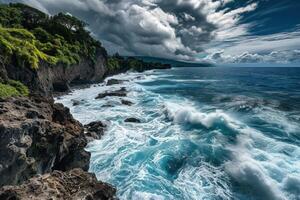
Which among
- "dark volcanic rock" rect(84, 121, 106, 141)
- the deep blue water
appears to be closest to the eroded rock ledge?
the deep blue water

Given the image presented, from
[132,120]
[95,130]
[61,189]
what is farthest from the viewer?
[132,120]

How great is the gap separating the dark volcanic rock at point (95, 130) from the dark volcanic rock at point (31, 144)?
13.7ft

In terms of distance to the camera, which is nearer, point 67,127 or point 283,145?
point 67,127

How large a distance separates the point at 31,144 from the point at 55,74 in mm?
33389

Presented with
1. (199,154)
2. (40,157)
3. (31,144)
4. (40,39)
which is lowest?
(199,154)

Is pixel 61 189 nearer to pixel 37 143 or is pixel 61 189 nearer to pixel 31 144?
pixel 31 144

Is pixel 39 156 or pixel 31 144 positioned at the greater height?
pixel 31 144

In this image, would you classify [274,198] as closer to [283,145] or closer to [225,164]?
[225,164]

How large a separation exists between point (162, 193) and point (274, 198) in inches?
240

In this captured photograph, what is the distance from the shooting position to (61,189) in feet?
25.3

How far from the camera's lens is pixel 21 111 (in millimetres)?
12719

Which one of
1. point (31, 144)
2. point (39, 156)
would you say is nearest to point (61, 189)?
point (31, 144)

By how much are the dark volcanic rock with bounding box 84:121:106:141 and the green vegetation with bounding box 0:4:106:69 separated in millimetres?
11368

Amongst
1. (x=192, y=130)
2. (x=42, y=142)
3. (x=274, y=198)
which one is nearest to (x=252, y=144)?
(x=192, y=130)
